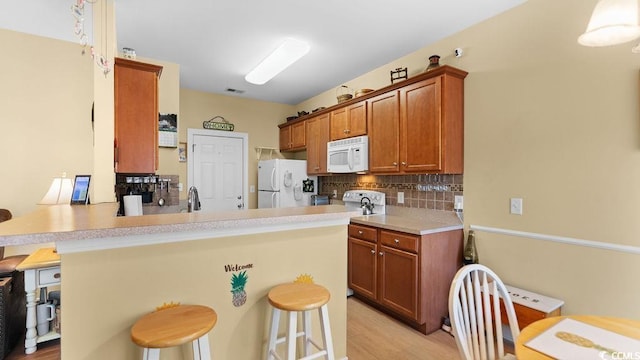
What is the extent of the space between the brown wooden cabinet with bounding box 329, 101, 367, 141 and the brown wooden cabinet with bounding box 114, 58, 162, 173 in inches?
84.7

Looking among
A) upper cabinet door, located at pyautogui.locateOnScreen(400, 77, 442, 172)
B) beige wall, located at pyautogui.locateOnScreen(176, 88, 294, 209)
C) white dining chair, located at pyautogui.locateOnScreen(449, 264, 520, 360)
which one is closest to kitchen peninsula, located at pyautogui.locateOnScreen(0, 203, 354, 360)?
white dining chair, located at pyautogui.locateOnScreen(449, 264, 520, 360)

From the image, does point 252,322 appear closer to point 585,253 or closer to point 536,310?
point 536,310

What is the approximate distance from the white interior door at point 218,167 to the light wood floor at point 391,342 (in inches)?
110

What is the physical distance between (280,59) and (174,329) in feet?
8.70

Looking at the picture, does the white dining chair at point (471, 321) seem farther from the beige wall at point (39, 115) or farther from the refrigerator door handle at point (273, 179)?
the beige wall at point (39, 115)

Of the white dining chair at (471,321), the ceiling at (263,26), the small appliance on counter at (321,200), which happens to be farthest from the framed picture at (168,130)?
the white dining chair at (471,321)

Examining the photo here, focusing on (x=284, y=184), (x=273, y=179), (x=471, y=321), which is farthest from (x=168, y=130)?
(x=471, y=321)

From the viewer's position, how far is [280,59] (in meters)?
3.09

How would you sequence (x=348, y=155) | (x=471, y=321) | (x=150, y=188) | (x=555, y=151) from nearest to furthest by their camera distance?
(x=471, y=321) → (x=555, y=151) → (x=150, y=188) → (x=348, y=155)

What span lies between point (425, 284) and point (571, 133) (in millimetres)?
1575

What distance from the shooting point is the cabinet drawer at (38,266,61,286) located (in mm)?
2230

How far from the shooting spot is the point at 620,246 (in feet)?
6.20

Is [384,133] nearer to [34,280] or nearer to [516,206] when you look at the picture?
[516,206]

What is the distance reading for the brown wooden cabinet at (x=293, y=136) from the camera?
15.5 ft
